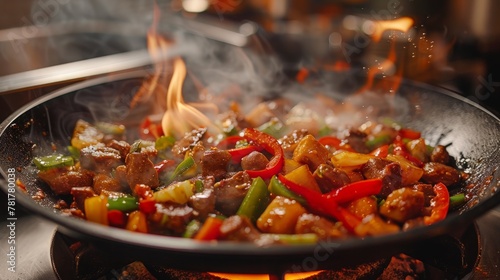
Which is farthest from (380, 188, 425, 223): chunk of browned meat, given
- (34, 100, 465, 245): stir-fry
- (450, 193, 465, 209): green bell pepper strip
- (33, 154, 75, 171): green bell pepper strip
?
(33, 154, 75, 171): green bell pepper strip

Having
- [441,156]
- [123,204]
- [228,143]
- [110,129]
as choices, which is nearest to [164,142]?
[228,143]

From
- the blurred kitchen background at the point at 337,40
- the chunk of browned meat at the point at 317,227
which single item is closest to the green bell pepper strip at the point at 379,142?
the blurred kitchen background at the point at 337,40

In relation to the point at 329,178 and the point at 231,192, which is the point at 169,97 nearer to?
the point at 231,192

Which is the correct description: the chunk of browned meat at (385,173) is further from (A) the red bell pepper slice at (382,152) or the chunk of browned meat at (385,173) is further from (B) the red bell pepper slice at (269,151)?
(B) the red bell pepper slice at (269,151)

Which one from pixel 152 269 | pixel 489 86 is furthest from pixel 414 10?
pixel 152 269

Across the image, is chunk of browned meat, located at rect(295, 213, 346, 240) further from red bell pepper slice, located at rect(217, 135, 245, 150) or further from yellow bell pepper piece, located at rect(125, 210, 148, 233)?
red bell pepper slice, located at rect(217, 135, 245, 150)

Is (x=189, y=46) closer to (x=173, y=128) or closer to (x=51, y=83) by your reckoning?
(x=51, y=83)
